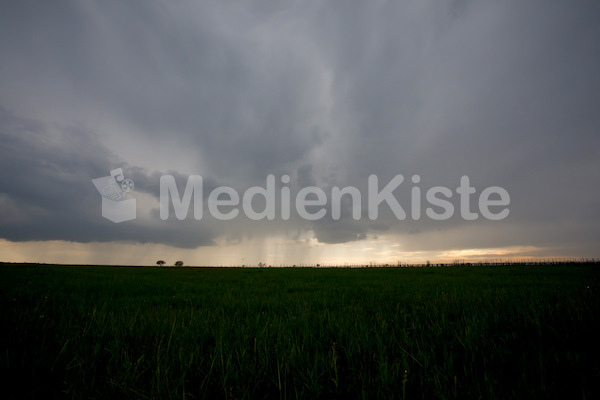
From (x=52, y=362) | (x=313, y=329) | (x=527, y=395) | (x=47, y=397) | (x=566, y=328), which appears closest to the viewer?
(x=527, y=395)

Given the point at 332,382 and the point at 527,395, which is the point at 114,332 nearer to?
the point at 332,382

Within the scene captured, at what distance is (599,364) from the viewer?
1.93m

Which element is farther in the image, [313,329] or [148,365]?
[313,329]

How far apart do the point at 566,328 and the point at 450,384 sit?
1.89 meters

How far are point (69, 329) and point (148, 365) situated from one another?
5.09 feet

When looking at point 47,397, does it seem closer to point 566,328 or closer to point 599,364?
point 599,364

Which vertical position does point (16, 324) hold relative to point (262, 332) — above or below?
above

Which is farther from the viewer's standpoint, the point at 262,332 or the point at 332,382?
the point at 262,332

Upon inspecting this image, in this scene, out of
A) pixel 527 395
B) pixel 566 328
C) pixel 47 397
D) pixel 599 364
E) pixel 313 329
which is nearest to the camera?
pixel 527 395

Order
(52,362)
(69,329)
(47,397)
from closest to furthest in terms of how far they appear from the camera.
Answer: (47,397)
(52,362)
(69,329)

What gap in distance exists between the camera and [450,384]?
181 cm

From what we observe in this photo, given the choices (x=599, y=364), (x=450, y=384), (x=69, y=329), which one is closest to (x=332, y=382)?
(x=450, y=384)

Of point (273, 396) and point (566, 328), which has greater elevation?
point (566, 328)

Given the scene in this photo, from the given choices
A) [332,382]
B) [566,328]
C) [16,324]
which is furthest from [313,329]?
[16,324]
